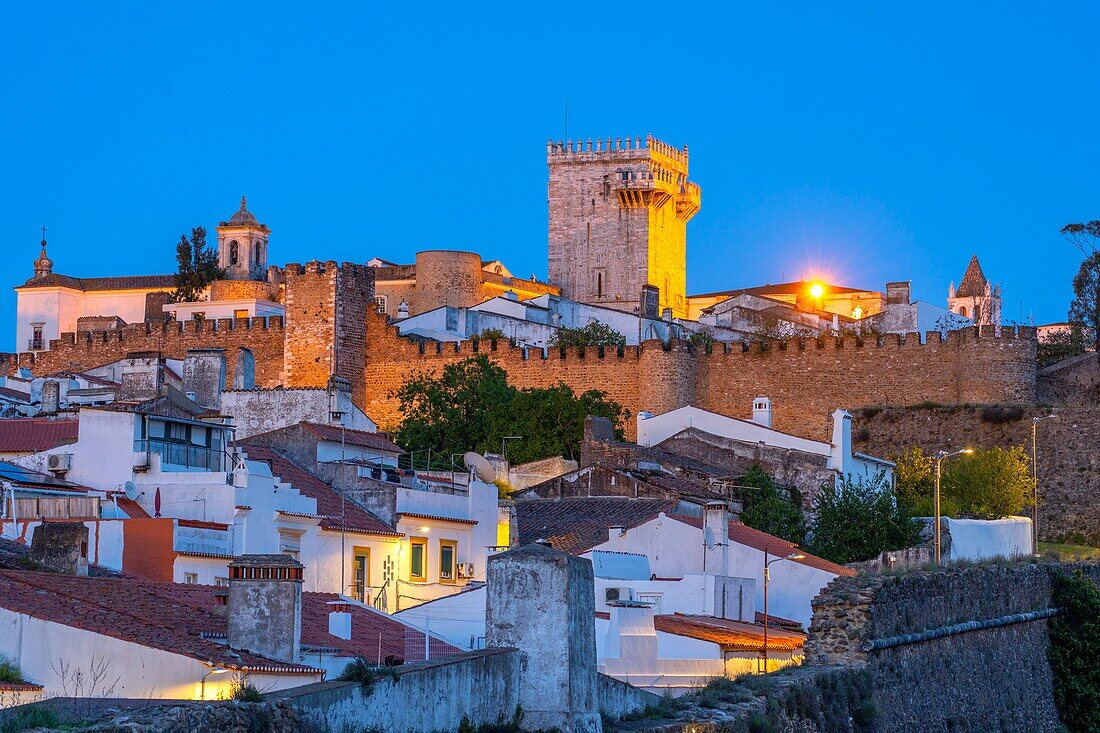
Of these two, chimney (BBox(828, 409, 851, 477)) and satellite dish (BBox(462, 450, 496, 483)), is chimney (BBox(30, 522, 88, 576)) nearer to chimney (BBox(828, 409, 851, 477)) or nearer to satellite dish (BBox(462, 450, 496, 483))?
satellite dish (BBox(462, 450, 496, 483))

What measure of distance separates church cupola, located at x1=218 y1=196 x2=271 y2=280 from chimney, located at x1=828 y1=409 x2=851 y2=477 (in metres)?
43.0

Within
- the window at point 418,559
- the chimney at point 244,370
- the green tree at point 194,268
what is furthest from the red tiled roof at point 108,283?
the window at point 418,559

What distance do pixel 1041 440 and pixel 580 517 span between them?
21275 mm

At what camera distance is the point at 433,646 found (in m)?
19.3

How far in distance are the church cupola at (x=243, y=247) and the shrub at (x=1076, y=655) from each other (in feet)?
208

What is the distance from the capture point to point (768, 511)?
41156 millimetres

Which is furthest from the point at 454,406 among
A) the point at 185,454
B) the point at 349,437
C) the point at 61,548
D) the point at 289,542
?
the point at 61,548

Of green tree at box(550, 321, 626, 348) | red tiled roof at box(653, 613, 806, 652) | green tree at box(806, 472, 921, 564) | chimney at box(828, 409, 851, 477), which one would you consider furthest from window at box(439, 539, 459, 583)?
green tree at box(550, 321, 626, 348)

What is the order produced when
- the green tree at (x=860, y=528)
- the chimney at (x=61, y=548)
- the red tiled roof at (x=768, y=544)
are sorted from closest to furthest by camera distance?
the chimney at (x=61, y=548), the red tiled roof at (x=768, y=544), the green tree at (x=860, y=528)

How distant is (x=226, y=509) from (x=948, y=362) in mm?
33129

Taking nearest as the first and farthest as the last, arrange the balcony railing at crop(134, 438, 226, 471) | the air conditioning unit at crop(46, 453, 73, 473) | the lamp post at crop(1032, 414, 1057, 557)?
the air conditioning unit at crop(46, 453, 73, 473) < the balcony railing at crop(134, 438, 226, 471) < the lamp post at crop(1032, 414, 1057, 557)

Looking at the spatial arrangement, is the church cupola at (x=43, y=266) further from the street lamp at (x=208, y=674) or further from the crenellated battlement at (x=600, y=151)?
the street lamp at (x=208, y=674)

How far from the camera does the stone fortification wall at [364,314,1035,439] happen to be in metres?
54.0

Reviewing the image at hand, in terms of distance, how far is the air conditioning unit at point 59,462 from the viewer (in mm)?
25625
